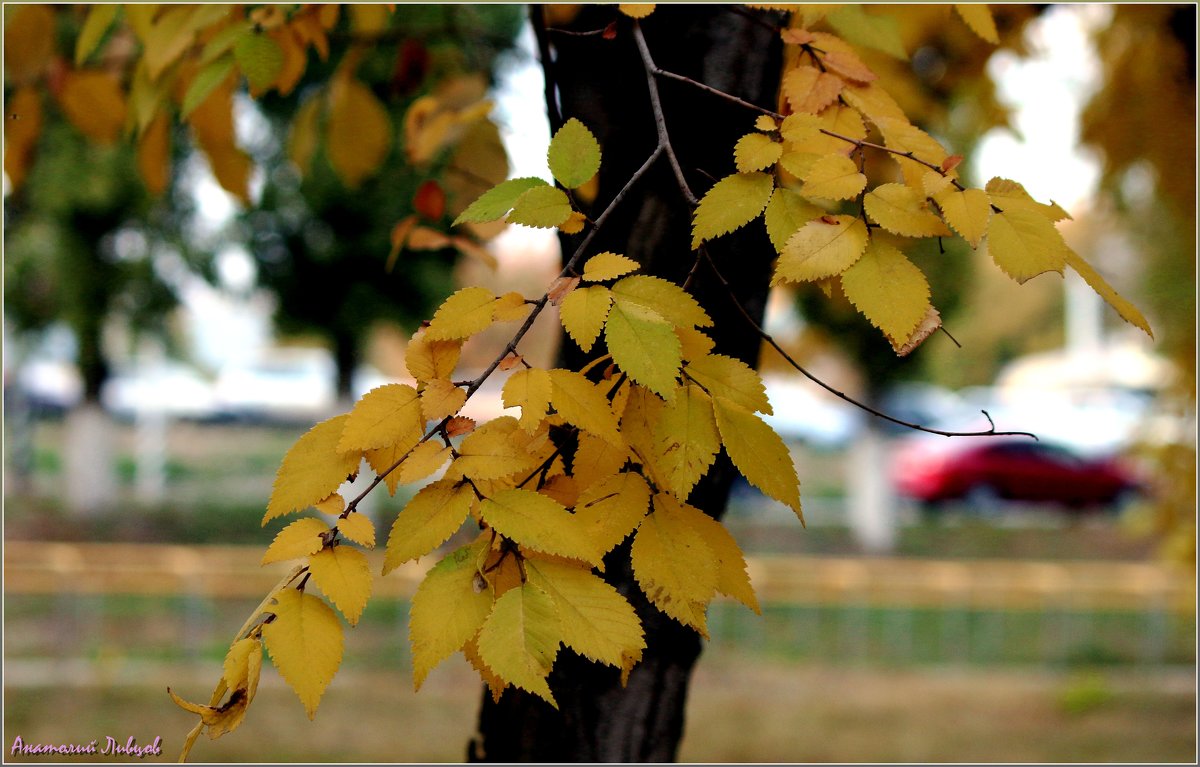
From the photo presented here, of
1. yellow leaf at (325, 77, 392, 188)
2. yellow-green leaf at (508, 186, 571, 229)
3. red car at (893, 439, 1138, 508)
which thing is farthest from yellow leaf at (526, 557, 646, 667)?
red car at (893, 439, 1138, 508)

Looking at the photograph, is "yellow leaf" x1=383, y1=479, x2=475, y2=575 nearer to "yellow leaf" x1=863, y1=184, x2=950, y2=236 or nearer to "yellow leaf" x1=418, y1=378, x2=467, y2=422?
Answer: "yellow leaf" x1=418, y1=378, x2=467, y2=422

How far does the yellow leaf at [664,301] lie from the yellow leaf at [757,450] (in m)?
0.08

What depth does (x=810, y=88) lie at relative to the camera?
1167 mm

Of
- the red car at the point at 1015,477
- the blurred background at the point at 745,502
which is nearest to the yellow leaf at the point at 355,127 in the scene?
the blurred background at the point at 745,502

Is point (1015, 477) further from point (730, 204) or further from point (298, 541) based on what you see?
point (298, 541)

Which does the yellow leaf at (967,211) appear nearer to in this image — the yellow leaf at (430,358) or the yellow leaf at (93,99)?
the yellow leaf at (430,358)

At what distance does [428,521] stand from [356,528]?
0.08 m

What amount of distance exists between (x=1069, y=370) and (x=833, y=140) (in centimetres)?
3661

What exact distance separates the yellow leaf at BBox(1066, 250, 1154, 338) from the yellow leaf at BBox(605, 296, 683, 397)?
396 mm

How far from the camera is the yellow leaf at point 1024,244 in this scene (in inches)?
36.5

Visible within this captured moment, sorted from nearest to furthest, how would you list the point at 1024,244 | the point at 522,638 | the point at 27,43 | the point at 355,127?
the point at 522,638 → the point at 1024,244 → the point at 27,43 → the point at 355,127

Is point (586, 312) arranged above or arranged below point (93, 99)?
below

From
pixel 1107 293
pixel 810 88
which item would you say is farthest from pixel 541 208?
pixel 1107 293

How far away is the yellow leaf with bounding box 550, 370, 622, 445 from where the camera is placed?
0.89 meters
